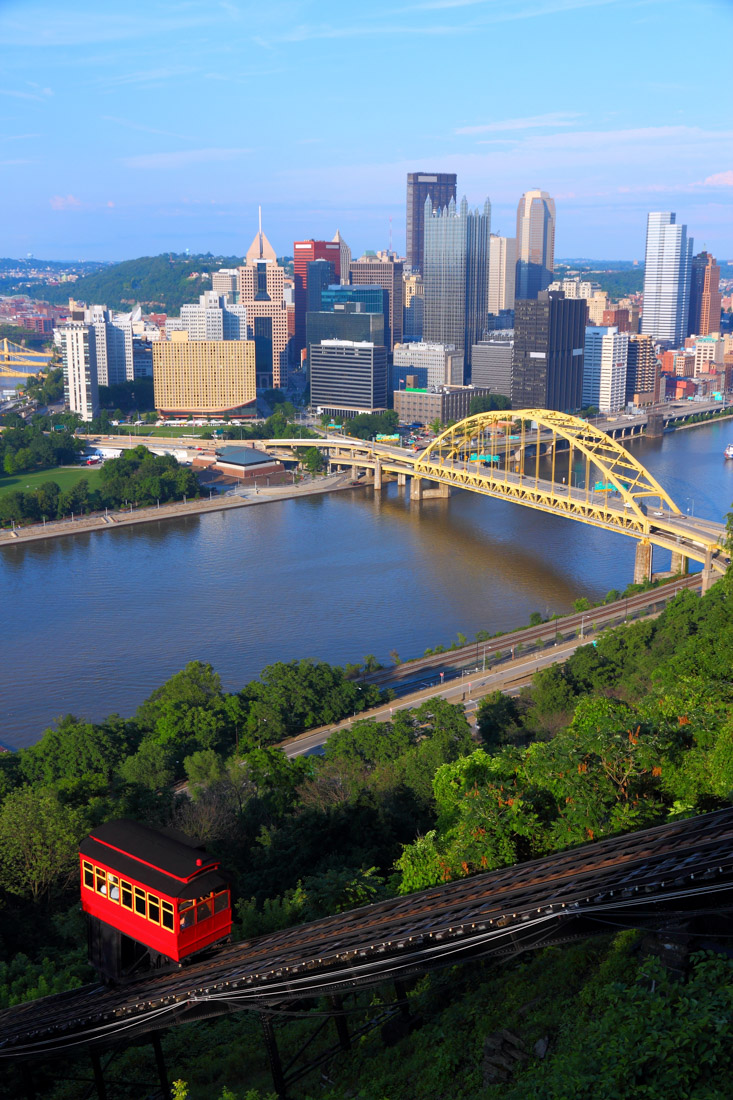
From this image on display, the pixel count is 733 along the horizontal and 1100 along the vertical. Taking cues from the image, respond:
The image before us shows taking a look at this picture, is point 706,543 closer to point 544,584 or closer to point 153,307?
point 544,584

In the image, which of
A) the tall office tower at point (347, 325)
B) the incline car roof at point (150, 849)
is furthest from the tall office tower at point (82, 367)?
the incline car roof at point (150, 849)

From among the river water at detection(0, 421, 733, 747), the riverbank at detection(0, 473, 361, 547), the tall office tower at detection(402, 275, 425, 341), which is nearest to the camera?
the river water at detection(0, 421, 733, 747)

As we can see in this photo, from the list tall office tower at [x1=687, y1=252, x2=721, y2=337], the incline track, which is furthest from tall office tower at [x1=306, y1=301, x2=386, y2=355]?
the incline track

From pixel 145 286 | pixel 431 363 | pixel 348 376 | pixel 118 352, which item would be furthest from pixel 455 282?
pixel 145 286

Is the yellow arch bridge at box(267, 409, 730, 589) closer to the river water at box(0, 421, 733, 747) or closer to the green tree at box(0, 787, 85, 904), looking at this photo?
the river water at box(0, 421, 733, 747)

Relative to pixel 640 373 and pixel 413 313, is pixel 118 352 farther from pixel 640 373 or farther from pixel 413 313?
pixel 640 373
